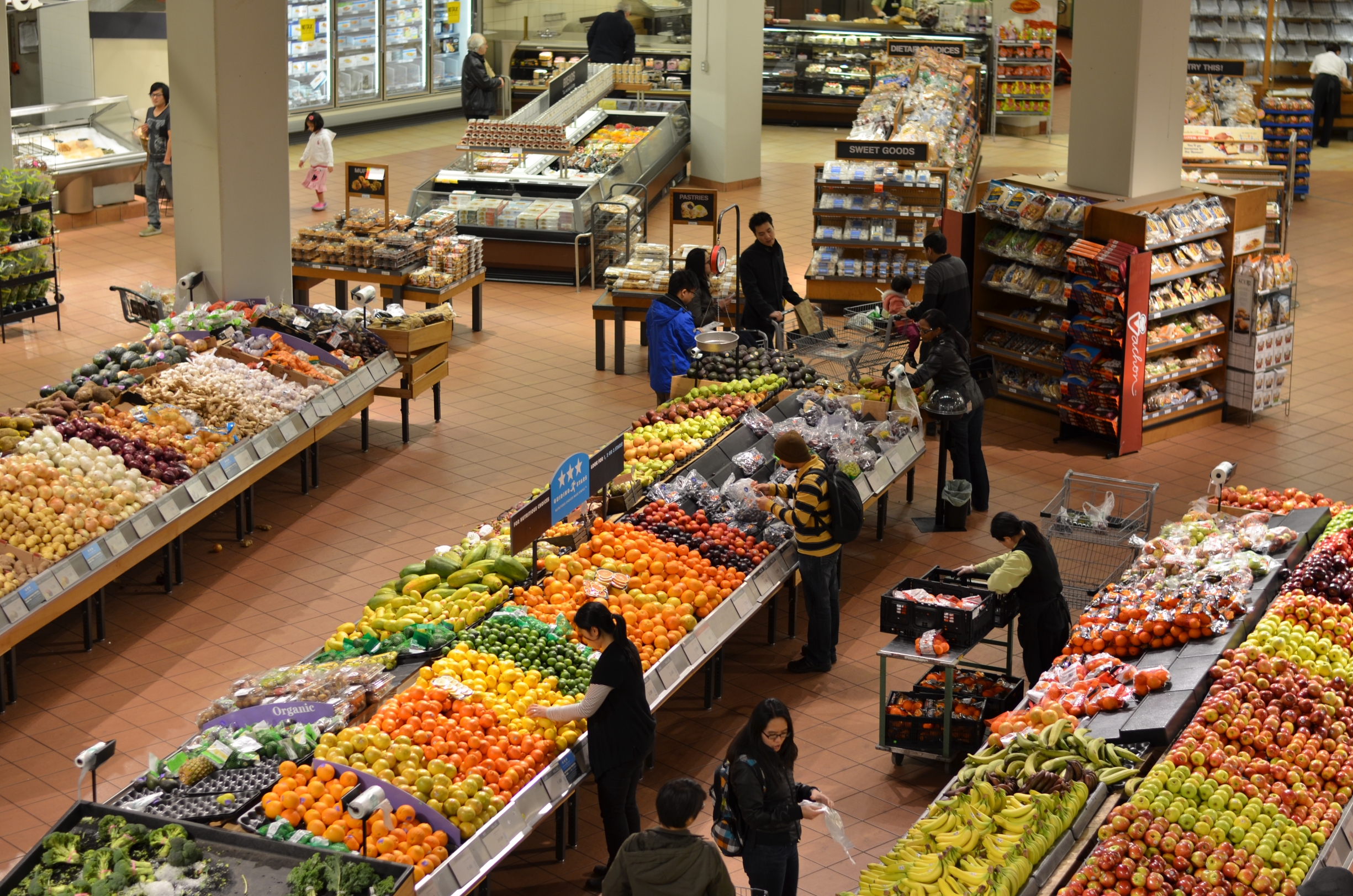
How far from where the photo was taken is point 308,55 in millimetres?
22828

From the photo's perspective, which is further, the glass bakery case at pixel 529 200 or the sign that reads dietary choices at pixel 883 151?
the glass bakery case at pixel 529 200

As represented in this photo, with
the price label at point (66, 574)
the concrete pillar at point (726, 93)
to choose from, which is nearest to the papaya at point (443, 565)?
the price label at point (66, 574)

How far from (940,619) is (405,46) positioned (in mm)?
19391

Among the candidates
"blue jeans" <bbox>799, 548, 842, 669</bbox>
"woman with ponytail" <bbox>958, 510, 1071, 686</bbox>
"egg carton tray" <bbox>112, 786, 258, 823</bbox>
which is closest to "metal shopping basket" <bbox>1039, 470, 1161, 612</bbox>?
"woman with ponytail" <bbox>958, 510, 1071, 686</bbox>

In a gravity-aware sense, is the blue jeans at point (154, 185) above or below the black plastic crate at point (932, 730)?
above

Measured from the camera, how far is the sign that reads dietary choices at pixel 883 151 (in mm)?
14461

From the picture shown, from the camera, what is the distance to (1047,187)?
12.1 metres

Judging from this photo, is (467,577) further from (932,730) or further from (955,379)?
(955,379)

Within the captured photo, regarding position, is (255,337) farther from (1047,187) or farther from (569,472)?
(1047,187)

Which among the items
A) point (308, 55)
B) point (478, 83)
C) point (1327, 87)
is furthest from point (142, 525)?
point (1327, 87)

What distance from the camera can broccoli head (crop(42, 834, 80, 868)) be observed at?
5215 millimetres

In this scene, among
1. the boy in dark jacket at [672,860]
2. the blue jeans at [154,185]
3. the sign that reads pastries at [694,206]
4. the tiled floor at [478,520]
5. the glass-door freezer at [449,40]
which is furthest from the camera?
the glass-door freezer at [449,40]

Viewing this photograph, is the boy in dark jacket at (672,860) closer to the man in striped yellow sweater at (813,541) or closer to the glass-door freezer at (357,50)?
the man in striped yellow sweater at (813,541)

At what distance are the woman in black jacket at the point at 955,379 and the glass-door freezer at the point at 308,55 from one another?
48.8 ft
